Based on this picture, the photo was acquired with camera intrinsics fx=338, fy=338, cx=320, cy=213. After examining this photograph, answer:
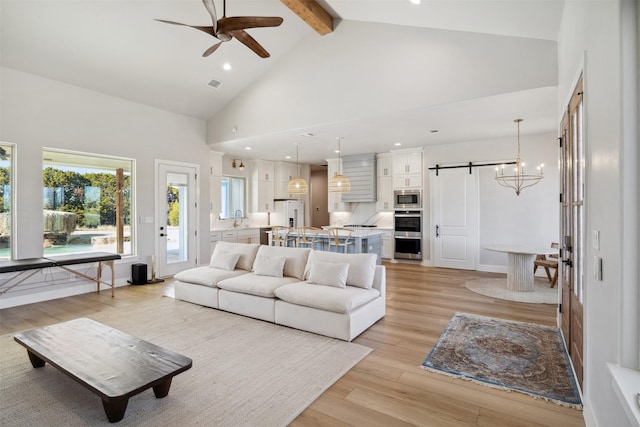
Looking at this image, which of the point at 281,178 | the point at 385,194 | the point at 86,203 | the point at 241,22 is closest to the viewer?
the point at 241,22

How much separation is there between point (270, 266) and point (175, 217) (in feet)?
→ 11.0

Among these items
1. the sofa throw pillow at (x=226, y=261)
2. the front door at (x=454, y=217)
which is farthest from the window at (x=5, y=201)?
the front door at (x=454, y=217)

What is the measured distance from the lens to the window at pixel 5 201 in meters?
4.65

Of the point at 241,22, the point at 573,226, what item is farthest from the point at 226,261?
the point at 573,226

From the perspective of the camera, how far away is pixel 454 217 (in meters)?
7.35

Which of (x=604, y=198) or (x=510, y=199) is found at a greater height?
(x=510, y=199)

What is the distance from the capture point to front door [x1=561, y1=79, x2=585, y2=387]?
8.18 ft

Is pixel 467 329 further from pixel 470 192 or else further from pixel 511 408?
pixel 470 192

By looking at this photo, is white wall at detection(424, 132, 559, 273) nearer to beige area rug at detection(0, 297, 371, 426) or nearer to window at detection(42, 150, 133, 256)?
beige area rug at detection(0, 297, 371, 426)

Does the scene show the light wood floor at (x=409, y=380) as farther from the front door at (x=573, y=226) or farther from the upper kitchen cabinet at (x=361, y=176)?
the upper kitchen cabinet at (x=361, y=176)

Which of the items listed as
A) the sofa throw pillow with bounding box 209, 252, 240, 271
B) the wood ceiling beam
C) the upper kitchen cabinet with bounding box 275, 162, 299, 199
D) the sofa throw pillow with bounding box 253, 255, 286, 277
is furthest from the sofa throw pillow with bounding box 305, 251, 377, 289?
the upper kitchen cabinet with bounding box 275, 162, 299, 199

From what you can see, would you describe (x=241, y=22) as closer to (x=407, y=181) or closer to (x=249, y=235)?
(x=407, y=181)

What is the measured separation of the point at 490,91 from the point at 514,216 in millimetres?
3428

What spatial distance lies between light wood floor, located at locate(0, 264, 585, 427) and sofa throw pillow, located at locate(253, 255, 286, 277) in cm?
141
